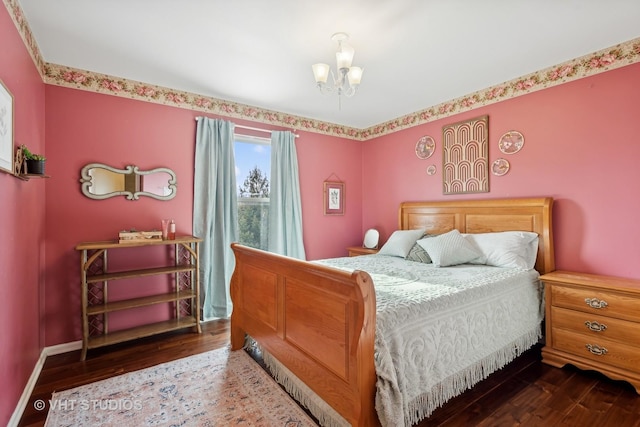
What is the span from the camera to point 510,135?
3039mm

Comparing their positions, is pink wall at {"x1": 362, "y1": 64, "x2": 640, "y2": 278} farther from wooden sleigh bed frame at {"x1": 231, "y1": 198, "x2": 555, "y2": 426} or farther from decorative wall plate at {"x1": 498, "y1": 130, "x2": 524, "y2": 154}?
wooden sleigh bed frame at {"x1": 231, "y1": 198, "x2": 555, "y2": 426}

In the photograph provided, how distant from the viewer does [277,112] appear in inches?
153

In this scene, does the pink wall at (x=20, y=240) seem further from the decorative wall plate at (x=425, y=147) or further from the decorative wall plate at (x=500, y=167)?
the decorative wall plate at (x=500, y=167)

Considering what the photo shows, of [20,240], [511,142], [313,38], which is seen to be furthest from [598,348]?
[20,240]

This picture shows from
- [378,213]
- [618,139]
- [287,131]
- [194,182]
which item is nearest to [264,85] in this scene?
[287,131]

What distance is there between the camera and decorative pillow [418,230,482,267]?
9.26ft

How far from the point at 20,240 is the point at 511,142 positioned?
4.13 meters

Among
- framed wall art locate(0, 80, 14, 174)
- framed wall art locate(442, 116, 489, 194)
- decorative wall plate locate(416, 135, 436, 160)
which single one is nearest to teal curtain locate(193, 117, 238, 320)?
framed wall art locate(0, 80, 14, 174)

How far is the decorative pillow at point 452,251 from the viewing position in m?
2.82

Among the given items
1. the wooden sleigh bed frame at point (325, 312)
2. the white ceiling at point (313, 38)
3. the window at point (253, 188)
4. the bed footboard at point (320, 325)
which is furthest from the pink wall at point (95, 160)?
the bed footboard at point (320, 325)

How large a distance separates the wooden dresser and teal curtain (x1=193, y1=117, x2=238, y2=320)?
308 centimetres

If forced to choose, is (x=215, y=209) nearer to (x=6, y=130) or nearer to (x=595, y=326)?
(x=6, y=130)

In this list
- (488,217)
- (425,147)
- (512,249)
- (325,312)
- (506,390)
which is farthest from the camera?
(425,147)

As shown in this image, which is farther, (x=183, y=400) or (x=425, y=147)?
(x=425, y=147)
